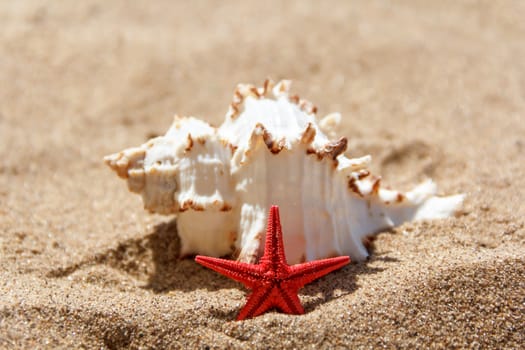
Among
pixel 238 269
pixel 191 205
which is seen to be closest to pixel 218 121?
pixel 191 205

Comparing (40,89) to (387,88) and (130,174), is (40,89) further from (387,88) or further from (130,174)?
(387,88)

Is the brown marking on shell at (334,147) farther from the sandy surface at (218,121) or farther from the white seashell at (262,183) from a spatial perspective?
the sandy surface at (218,121)

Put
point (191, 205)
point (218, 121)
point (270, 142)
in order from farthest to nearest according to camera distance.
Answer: point (218, 121), point (191, 205), point (270, 142)

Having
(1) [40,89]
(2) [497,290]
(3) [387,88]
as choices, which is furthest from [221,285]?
(1) [40,89]

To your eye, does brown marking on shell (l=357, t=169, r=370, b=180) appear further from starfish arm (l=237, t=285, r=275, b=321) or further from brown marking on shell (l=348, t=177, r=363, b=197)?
starfish arm (l=237, t=285, r=275, b=321)

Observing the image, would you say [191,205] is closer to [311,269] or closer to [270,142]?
[270,142]

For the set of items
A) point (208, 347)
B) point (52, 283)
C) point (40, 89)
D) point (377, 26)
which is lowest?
point (208, 347)
